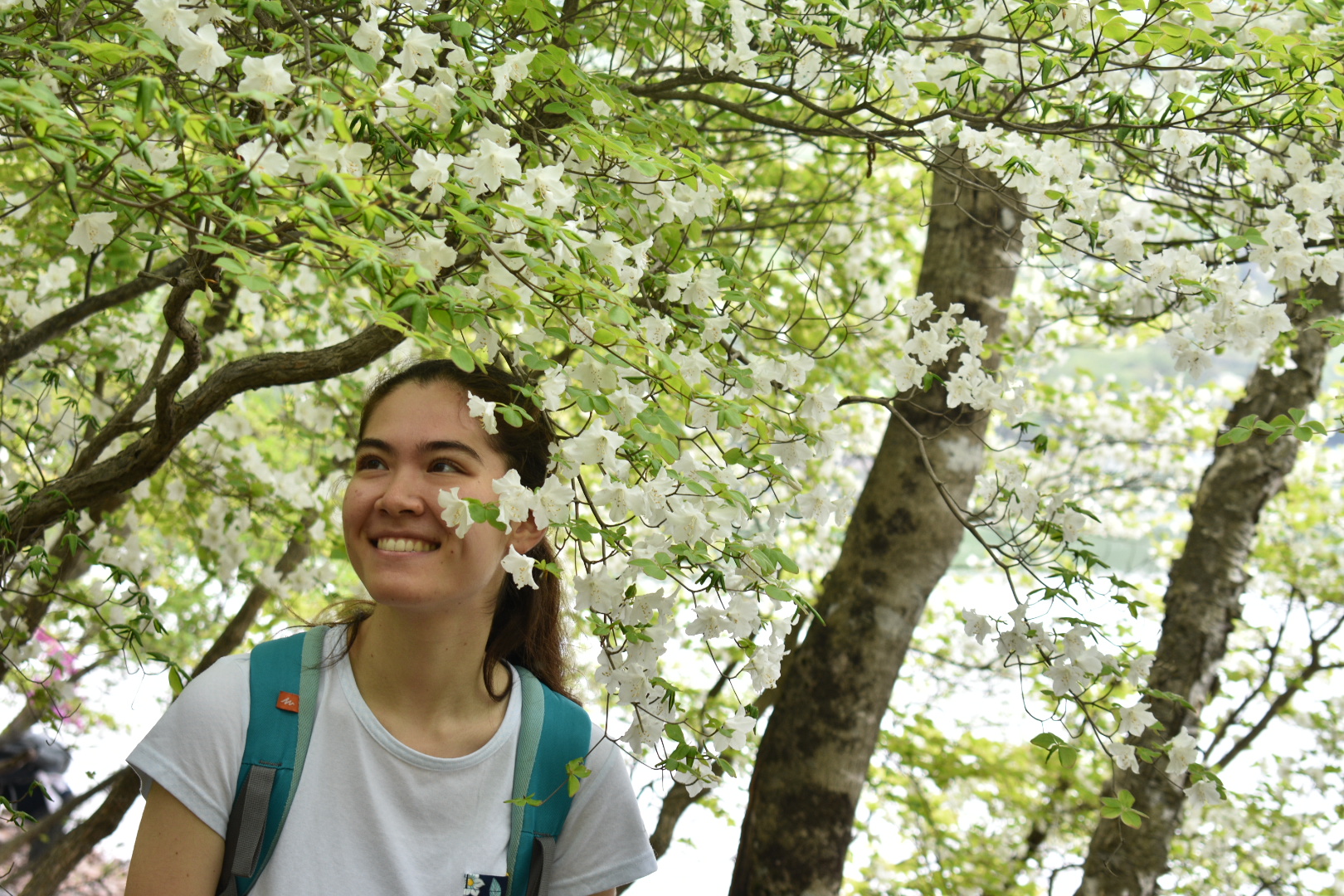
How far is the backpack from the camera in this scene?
1.65 metres

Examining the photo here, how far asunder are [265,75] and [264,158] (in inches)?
4.2

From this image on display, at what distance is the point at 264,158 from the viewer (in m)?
1.50

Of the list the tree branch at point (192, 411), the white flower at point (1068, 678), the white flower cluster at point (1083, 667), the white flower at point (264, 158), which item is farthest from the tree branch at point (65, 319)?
the white flower at point (1068, 678)

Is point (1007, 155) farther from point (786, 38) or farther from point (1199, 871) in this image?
point (1199, 871)

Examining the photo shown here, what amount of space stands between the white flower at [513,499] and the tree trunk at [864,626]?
1.95 metres

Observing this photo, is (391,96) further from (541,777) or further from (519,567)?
(541,777)

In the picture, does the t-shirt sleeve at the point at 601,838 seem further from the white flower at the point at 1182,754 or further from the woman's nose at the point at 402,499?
the white flower at the point at 1182,754

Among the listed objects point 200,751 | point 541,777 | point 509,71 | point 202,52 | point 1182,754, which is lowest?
point 200,751

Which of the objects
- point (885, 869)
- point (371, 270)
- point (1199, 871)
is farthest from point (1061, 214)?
point (1199, 871)

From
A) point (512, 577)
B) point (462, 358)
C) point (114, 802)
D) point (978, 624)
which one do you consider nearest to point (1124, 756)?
point (978, 624)

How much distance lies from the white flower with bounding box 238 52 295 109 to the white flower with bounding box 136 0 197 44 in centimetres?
24

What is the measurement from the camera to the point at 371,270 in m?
1.33

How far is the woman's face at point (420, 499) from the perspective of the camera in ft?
5.78

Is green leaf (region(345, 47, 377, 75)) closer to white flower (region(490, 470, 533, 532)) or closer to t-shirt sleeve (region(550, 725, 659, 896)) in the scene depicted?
white flower (region(490, 470, 533, 532))
